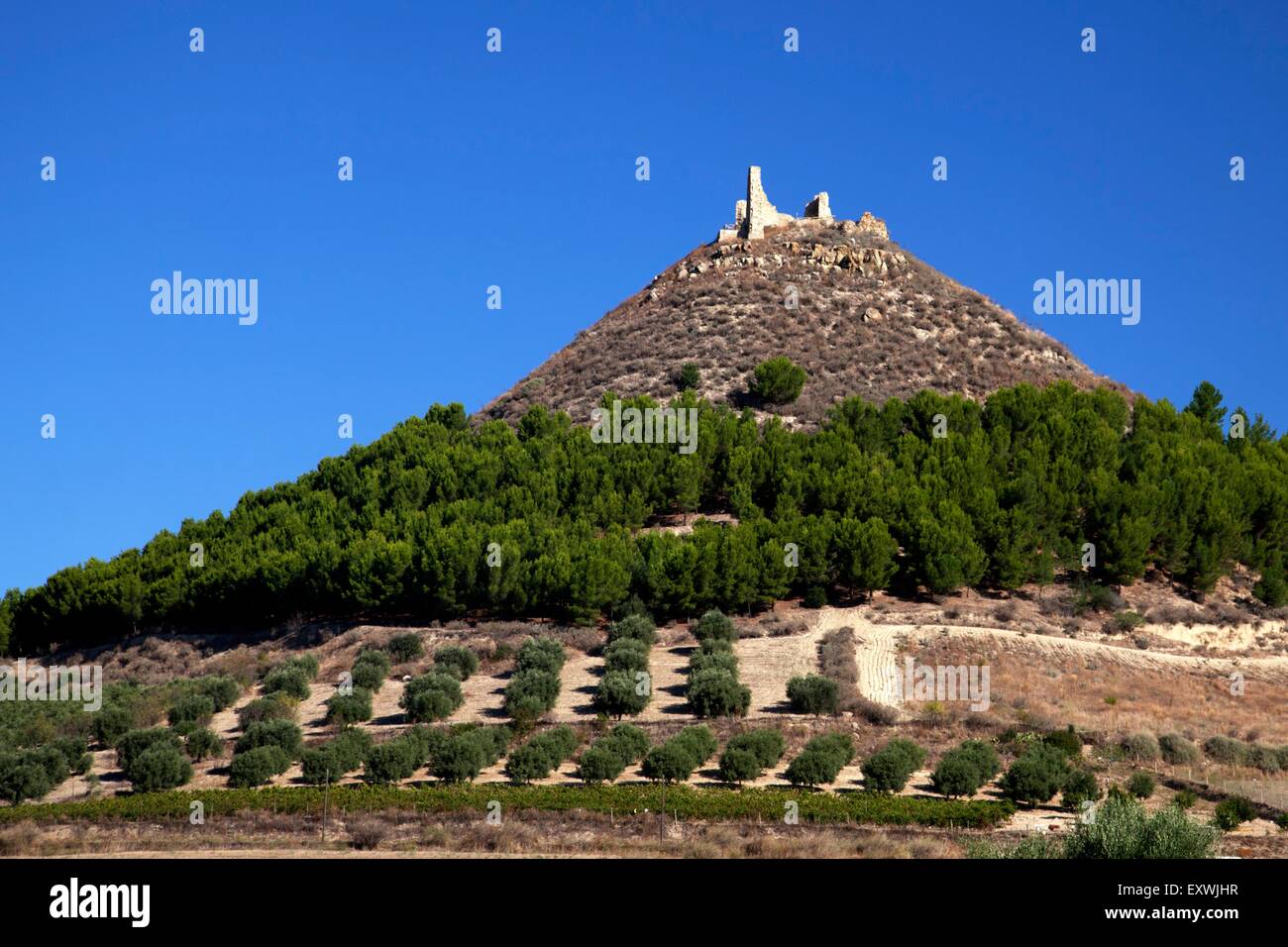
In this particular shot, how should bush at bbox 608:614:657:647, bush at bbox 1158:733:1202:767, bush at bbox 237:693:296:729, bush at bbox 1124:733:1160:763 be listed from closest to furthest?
1. bush at bbox 1124:733:1160:763
2. bush at bbox 1158:733:1202:767
3. bush at bbox 237:693:296:729
4. bush at bbox 608:614:657:647

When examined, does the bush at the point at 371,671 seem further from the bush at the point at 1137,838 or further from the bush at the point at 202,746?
the bush at the point at 1137,838

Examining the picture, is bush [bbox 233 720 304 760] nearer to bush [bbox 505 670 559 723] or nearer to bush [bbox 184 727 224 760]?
bush [bbox 184 727 224 760]

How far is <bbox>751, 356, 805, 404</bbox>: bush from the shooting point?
70938 mm

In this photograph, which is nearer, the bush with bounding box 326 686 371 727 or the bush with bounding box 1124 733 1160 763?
the bush with bounding box 1124 733 1160 763

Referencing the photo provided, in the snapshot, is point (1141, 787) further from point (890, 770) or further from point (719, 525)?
point (719, 525)

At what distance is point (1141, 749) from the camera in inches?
1481

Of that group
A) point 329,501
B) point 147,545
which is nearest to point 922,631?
point 329,501

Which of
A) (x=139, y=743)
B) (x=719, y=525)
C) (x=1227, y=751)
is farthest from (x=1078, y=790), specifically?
(x=719, y=525)

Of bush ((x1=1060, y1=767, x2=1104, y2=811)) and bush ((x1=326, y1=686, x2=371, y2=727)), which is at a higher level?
bush ((x1=326, y1=686, x2=371, y2=727))

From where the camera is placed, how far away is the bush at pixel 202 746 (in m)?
38.3

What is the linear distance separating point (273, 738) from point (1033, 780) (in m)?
18.0

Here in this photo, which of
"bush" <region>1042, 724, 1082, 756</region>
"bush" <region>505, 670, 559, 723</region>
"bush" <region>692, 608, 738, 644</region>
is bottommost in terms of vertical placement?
"bush" <region>1042, 724, 1082, 756</region>

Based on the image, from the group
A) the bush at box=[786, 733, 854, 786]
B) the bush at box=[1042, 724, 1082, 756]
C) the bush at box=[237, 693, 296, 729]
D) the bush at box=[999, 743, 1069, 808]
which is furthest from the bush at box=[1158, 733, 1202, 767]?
the bush at box=[237, 693, 296, 729]

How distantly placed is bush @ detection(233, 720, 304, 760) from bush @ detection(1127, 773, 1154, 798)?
1920 centimetres
